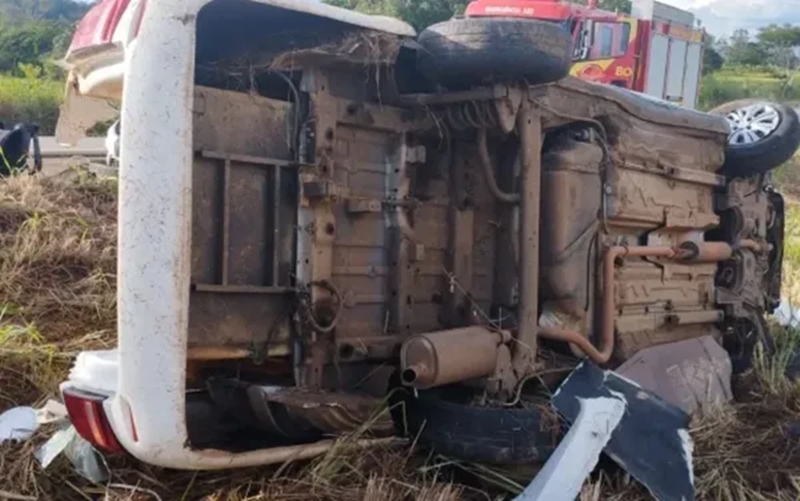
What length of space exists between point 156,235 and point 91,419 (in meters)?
0.57

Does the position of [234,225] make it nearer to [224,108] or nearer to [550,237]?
[224,108]

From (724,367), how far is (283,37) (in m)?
2.55

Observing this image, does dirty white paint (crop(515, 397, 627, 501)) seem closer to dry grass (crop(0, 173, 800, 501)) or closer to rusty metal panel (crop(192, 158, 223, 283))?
dry grass (crop(0, 173, 800, 501))

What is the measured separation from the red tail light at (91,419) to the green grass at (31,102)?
12195 millimetres

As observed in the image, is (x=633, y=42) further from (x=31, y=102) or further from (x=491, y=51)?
(x=491, y=51)

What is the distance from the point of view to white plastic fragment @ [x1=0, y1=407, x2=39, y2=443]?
3.12 metres

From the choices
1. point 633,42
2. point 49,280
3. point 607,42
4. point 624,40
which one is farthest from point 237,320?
point 633,42

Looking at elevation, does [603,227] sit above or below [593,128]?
below

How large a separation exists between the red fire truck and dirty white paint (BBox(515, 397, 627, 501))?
781 centimetres

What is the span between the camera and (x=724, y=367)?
13.7 feet

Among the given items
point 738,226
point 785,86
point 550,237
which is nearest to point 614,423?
point 550,237

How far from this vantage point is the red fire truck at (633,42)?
429 inches

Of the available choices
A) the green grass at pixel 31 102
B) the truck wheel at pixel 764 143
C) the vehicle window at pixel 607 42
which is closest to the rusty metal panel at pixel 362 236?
the truck wheel at pixel 764 143

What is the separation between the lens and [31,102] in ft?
47.3
